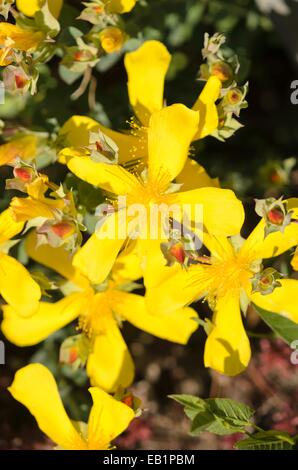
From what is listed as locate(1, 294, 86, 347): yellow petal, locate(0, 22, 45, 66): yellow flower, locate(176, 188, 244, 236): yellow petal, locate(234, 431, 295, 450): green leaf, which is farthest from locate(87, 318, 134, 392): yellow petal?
Answer: locate(0, 22, 45, 66): yellow flower

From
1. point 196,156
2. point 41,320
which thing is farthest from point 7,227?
point 196,156

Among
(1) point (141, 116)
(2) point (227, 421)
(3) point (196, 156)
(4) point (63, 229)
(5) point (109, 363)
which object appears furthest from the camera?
(3) point (196, 156)

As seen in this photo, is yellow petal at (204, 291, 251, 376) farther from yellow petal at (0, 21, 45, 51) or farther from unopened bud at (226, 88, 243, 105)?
yellow petal at (0, 21, 45, 51)

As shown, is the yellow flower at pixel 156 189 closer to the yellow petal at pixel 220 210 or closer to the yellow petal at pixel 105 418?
the yellow petal at pixel 220 210

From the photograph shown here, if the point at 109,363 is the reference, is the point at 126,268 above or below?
above

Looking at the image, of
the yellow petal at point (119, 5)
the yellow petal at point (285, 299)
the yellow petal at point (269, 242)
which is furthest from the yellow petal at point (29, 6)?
Result: the yellow petal at point (285, 299)

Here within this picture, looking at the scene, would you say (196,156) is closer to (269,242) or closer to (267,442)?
(269,242)
